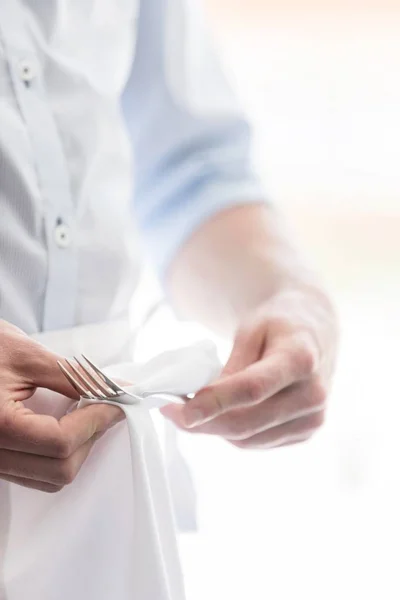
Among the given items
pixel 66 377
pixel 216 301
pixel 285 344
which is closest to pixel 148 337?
pixel 216 301

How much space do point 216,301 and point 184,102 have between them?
178 millimetres

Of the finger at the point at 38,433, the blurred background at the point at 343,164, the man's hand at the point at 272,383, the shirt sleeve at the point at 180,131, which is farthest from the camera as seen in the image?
the blurred background at the point at 343,164

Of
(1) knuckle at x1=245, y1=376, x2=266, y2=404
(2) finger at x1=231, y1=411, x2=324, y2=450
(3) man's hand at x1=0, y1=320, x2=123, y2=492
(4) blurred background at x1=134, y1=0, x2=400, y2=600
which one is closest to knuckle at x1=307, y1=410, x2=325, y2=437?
(2) finger at x1=231, y1=411, x2=324, y2=450

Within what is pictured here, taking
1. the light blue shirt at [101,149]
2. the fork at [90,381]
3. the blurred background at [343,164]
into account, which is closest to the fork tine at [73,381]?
the fork at [90,381]

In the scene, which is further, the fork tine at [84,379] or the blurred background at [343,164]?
the blurred background at [343,164]

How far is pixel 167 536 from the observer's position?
427mm

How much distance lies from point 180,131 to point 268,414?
0.96 ft

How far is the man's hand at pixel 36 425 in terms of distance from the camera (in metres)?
0.37

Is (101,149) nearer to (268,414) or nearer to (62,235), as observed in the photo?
(62,235)

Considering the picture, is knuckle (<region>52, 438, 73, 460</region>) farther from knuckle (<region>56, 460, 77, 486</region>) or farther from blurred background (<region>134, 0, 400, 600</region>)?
blurred background (<region>134, 0, 400, 600</region>)

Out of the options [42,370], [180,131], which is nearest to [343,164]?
[180,131]

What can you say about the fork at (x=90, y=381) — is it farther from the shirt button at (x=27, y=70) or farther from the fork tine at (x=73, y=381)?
the shirt button at (x=27, y=70)

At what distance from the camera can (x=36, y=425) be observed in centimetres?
37

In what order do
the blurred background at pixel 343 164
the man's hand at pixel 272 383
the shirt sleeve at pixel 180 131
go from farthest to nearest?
the blurred background at pixel 343 164
the shirt sleeve at pixel 180 131
the man's hand at pixel 272 383
